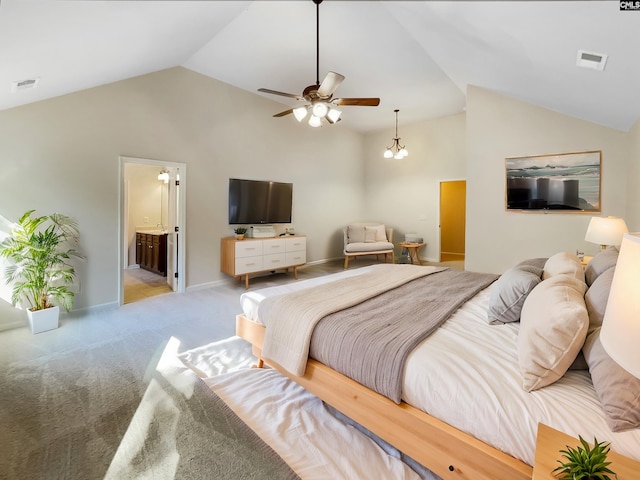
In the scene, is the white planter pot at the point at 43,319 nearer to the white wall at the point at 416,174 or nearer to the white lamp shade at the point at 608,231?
the white lamp shade at the point at 608,231

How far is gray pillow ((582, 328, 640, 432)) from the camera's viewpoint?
89 cm

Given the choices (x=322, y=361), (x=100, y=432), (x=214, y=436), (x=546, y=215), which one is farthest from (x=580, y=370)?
(x=546, y=215)

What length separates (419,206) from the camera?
21.3 ft

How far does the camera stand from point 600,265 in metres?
1.65

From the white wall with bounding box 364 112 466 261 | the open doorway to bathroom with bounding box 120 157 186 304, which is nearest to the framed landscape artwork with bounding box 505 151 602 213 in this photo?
the white wall with bounding box 364 112 466 261

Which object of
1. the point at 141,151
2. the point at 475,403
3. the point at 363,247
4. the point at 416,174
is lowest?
the point at 475,403

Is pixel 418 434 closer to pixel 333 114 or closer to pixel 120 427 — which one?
pixel 120 427

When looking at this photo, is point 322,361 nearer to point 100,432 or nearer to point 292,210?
point 100,432

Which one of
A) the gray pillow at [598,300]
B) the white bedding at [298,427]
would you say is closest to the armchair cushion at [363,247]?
the white bedding at [298,427]

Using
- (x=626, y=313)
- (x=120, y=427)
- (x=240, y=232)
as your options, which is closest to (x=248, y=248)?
(x=240, y=232)

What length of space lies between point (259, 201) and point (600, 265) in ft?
14.0

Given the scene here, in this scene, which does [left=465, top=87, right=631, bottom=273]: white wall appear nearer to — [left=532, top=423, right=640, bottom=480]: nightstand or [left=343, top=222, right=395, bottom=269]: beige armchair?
[left=343, top=222, right=395, bottom=269]: beige armchair

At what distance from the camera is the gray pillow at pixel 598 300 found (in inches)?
47.0

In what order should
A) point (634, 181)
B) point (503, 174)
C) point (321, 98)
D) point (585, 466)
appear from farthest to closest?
point (503, 174), point (634, 181), point (321, 98), point (585, 466)
